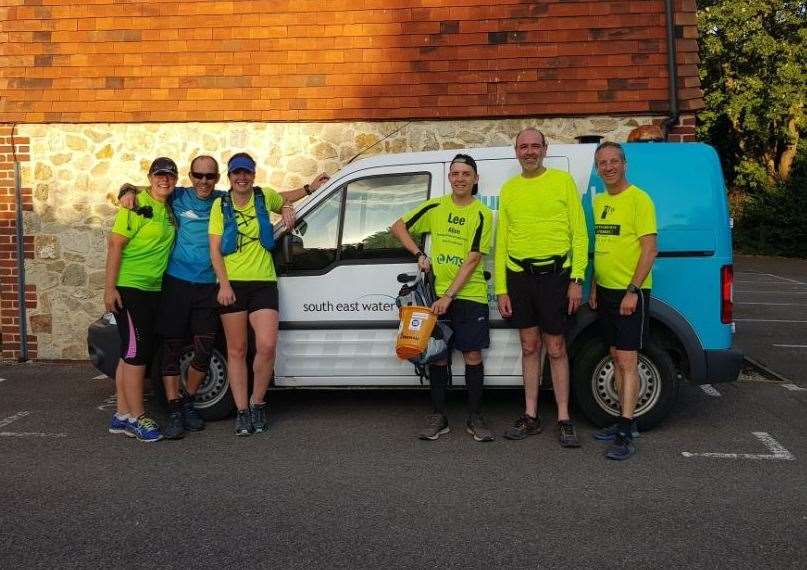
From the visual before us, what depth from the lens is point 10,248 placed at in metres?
8.68

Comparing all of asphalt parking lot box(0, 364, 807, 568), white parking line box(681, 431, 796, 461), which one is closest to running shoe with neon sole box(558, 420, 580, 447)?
asphalt parking lot box(0, 364, 807, 568)

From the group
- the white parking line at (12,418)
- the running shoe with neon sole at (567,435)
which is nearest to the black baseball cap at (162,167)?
the white parking line at (12,418)

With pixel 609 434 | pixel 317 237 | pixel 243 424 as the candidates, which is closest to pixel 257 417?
pixel 243 424

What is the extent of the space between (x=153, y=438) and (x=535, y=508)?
2.70 m

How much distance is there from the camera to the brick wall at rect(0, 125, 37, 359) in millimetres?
8602

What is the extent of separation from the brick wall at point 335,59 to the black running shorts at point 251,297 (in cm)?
349

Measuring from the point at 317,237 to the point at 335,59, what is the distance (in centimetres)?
352

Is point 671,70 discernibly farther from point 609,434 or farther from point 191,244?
point 191,244

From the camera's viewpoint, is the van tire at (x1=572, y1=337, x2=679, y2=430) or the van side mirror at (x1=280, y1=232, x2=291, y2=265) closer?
the van tire at (x1=572, y1=337, x2=679, y2=430)

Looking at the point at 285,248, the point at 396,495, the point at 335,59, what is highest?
the point at 335,59

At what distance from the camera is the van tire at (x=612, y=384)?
534 cm

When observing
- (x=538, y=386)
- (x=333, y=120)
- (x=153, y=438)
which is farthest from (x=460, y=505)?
(x=333, y=120)

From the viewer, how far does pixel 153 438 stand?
5.40 metres

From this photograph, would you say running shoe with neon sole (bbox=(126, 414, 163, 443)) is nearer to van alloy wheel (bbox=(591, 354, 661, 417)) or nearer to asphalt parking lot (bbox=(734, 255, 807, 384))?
van alloy wheel (bbox=(591, 354, 661, 417))
